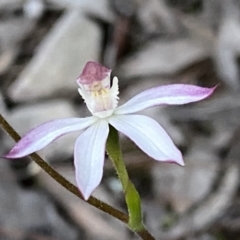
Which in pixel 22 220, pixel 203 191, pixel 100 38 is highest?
pixel 100 38

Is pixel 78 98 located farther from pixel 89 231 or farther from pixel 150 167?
pixel 89 231

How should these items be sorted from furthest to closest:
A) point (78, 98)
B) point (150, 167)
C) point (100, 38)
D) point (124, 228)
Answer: point (100, 38), point (78, 98), point (150, 167), point (124, 228)

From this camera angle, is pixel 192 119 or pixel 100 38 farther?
pixel 100 38

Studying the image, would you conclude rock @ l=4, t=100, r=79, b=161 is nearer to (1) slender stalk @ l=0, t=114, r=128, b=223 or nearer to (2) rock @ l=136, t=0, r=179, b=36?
(2) rock @ l=136, t=0, r=179, b=36

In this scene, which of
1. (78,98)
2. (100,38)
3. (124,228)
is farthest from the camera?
(100,38)

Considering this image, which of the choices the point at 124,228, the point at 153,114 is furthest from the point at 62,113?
the point at 124,228

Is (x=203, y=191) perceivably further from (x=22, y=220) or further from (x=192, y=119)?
(x=22, y=220)

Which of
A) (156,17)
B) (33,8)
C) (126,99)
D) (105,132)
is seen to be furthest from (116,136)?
(33,8)

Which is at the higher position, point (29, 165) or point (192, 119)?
point (29, 165)

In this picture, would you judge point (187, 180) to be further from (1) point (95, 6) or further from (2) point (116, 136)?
(2) point (116, 136)
